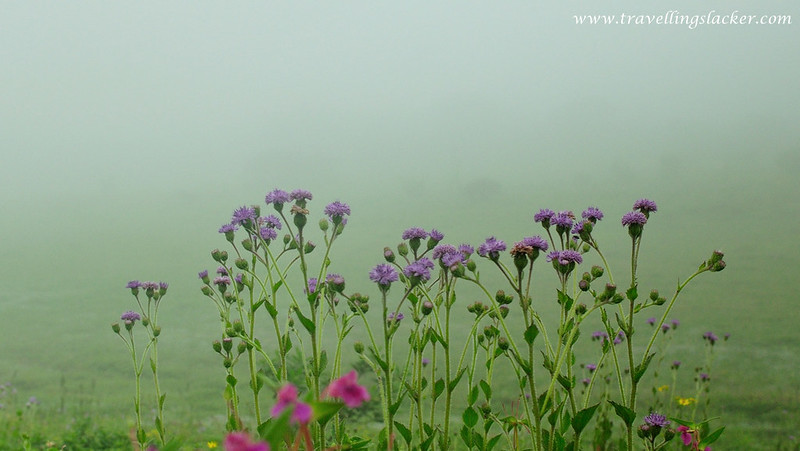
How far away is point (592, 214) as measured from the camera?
2.14m

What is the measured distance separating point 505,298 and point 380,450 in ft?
2.32

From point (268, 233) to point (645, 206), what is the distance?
155 cm

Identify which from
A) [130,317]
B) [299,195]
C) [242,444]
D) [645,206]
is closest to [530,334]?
[645,206]

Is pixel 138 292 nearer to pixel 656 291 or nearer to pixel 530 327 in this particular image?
pixel 530 327

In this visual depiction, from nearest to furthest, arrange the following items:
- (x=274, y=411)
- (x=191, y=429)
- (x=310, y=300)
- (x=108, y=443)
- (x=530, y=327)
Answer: (x=274, y=411) < (x=530, y=327) < (x=310, y=300) < (x=108, y=443) < (x=191, y=429)

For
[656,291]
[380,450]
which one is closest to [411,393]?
[380,450]

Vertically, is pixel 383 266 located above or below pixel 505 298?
above

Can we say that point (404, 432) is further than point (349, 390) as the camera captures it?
Yes

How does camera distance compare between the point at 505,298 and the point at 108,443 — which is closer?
the point at 505,298

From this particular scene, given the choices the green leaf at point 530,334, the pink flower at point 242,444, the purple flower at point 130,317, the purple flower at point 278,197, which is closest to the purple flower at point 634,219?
the green leaf at point 530,334

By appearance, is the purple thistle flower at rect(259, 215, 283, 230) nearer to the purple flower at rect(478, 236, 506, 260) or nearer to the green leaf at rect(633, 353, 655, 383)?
the purple flower at rect(478, 236, 506, 260)

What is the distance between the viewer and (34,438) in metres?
4.34

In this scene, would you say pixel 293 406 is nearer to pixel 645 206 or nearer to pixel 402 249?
pixel 402 249

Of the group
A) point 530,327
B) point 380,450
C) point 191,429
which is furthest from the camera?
point 191,429
